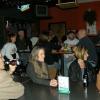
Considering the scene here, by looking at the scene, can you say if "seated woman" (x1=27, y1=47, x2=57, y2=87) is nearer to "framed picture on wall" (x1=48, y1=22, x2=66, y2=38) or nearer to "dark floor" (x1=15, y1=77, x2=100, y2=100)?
"dark floor" (x1=15, y1=77, x2=100, y2=100)

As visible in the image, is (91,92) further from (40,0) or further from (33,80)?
(40,0)

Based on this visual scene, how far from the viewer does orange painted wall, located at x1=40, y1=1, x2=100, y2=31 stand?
950 centimetres

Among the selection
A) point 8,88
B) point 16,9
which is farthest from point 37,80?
point 16,9

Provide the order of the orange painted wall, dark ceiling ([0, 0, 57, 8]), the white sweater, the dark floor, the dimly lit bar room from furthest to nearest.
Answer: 1. the orange painted wall
2. dark ceiling ([0, 0, 57, 8])
3. the white sweater
4. the dimly lit bar room
5. the dark floor

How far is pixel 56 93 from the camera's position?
2734 millimetres

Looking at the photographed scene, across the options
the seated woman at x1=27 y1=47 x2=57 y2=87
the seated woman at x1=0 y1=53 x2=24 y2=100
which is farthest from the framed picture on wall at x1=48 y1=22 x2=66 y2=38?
the seated woman at x1=0 y1=53 x2=24 y2=100

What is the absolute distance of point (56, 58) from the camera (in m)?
6.80

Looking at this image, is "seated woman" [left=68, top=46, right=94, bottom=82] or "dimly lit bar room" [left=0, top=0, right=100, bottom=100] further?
"seated woman" [left=68, top=46, right=94, bottom=82]

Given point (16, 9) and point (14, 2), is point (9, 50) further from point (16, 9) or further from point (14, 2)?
point (16, 9)

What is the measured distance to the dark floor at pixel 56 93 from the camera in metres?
2.52

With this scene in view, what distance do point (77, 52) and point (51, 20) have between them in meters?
7.42

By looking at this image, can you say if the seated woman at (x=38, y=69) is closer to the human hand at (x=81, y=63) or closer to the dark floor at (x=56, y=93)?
the dark floor at (x=56, y=93)

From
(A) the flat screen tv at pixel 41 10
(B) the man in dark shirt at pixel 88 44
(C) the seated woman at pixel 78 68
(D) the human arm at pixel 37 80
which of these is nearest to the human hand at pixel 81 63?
(C) the seated woman at pixel 78 68

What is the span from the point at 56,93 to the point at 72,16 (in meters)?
7.56
